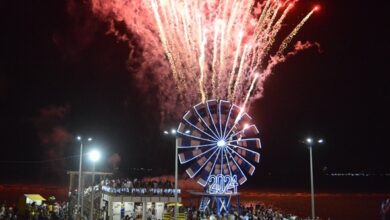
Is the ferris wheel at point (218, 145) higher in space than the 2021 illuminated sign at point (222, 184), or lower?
higher

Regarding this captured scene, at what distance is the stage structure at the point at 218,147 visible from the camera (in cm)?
3834

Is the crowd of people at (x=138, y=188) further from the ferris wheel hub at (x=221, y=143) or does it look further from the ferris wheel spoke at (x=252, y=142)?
the ferris wheel spoke at (x=252, y=142)

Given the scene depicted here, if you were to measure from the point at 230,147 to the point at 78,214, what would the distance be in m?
13.7

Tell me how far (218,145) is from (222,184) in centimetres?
306

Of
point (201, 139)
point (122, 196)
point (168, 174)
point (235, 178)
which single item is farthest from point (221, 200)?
point (168, 174)

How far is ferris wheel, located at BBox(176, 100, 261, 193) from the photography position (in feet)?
127

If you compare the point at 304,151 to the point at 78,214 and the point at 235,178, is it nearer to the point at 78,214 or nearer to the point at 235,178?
the point at 235,178

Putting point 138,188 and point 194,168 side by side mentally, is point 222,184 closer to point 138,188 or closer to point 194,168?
point 194,168

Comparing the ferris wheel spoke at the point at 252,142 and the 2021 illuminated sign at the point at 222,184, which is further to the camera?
the ferris wheel spoke at the point at 252,142

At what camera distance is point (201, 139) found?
3916 cm

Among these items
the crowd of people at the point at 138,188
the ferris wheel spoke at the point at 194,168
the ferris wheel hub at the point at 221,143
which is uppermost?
the ferris wheel hub at the point at 221,143

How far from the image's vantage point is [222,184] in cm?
3825

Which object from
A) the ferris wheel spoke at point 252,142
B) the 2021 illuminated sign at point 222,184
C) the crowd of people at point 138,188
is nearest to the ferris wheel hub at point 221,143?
the ferris wheel spoke at point 252,142

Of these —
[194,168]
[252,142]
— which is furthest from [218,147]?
[252,142]
